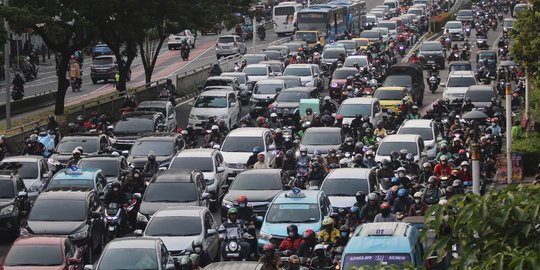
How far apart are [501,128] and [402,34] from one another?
42658mm

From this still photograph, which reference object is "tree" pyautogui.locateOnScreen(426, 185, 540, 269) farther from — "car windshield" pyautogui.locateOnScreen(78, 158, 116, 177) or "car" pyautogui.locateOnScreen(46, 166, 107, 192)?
"car windshield" pyautogui.locateOnScreen(78, 158, 116, 177)

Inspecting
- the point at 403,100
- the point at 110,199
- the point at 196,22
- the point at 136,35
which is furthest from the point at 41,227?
the point at 196,22

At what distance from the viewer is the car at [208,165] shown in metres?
31.4

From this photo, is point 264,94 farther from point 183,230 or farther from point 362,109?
point 183,230

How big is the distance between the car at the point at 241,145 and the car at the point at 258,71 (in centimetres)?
2091

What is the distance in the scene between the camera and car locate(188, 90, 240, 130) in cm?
4378

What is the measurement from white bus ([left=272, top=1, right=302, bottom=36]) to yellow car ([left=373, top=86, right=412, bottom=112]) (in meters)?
49.3

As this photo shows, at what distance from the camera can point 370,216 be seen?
2481 cm

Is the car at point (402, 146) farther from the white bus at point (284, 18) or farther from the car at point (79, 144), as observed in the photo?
the white bus at point (284, 18)

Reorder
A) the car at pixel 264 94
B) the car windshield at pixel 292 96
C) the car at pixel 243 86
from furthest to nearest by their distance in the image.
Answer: the car at pixel 243 86 → the car at pixel 264 94 → the car windshield at pixel 292 96

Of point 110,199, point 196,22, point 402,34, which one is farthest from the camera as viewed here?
point 402,34

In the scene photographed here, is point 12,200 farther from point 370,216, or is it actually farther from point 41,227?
point 370,216

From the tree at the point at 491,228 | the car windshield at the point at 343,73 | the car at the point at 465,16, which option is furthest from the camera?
the car at the point at 465,16

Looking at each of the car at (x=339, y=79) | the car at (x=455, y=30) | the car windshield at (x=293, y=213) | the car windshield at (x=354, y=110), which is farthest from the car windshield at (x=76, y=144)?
the car at (x=455, y=30)
